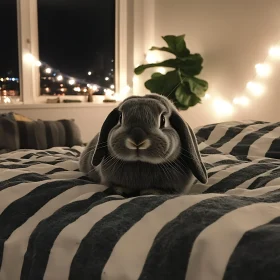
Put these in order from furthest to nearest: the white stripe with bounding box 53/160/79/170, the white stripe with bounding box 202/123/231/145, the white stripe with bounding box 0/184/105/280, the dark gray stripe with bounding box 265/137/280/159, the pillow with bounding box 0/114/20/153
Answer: the pillow with bounding box 0/114/20/153 < the white stripe with bounding box 202/123/231/145 < the dark gray stripe with bounding box 265/137/280/159 < the white stripe with bounding box 53/160/79/170 < the white stripe with bounding box 0/184/105/280

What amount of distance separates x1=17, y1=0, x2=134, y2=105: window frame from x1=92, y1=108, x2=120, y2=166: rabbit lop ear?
2248mm

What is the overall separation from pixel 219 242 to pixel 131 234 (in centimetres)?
15

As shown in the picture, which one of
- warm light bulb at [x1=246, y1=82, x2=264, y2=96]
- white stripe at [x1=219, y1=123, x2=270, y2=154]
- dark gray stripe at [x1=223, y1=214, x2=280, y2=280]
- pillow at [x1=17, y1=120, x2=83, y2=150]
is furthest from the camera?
warm light bulb at [x1=246, y1=82, x2=264, y2=96]

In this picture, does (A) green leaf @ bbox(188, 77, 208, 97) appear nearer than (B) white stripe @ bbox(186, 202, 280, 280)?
No

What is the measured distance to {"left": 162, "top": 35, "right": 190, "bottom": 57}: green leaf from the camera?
3.05 meters

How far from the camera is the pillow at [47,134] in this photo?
221cm

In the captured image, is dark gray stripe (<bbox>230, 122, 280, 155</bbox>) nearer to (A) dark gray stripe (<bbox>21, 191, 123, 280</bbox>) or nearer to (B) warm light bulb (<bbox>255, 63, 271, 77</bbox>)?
(A) dark gray stripe (<bbox>21, 191, 123, 280</bbox>)

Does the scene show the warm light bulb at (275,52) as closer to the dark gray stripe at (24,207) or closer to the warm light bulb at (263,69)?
the warm light bulb at (263,69)

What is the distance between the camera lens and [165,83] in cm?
303

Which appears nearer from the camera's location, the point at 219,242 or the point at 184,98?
the point at 219,242

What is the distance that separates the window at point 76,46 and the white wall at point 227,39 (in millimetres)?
478

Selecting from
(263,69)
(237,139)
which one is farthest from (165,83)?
(237,139)

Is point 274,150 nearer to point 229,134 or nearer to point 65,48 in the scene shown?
point 229,134

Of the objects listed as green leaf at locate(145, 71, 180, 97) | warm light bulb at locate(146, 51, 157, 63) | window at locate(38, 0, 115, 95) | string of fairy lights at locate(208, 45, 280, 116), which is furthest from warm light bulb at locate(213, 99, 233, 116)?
window at locate(38, 0, 115, 95)
